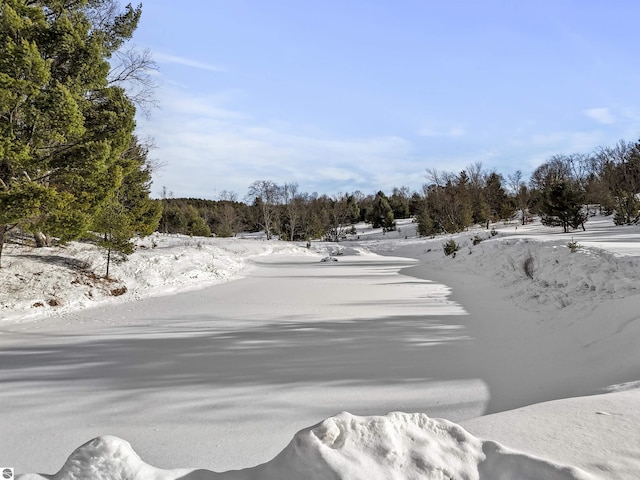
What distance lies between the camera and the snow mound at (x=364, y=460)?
1.70 metres

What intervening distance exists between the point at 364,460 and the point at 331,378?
2.35m

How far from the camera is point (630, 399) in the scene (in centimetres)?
260

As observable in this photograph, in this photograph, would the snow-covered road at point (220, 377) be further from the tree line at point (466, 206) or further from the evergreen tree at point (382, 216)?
the evergreen tree at point (382, 216)

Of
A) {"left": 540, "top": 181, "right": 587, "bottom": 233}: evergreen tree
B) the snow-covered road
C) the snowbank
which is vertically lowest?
the snow-covered road

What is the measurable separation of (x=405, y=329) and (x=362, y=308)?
1.95 m

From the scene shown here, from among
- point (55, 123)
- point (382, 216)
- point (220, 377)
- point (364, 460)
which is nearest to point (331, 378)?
point (220, 377)

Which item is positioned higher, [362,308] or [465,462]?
[465,462]

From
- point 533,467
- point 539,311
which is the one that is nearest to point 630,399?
point 533,467

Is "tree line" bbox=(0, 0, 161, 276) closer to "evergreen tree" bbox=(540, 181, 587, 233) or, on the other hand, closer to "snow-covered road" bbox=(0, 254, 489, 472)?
"snow-covered road" bbox=(0, 254, 489, 472)

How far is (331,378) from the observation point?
13.3 feet

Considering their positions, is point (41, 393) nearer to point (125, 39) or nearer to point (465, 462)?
point (465, 462)

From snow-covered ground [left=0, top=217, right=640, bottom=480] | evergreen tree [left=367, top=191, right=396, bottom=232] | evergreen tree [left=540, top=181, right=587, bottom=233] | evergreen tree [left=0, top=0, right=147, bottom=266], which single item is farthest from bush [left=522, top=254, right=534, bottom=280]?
evergreen tree [left=367, top=191, right=396, bottom=232]

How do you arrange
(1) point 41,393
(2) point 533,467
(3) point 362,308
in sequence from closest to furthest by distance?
(2) point 533,467
(1) point 41,393
(3) point 362,308

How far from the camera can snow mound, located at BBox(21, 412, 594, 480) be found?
5.56 ft
